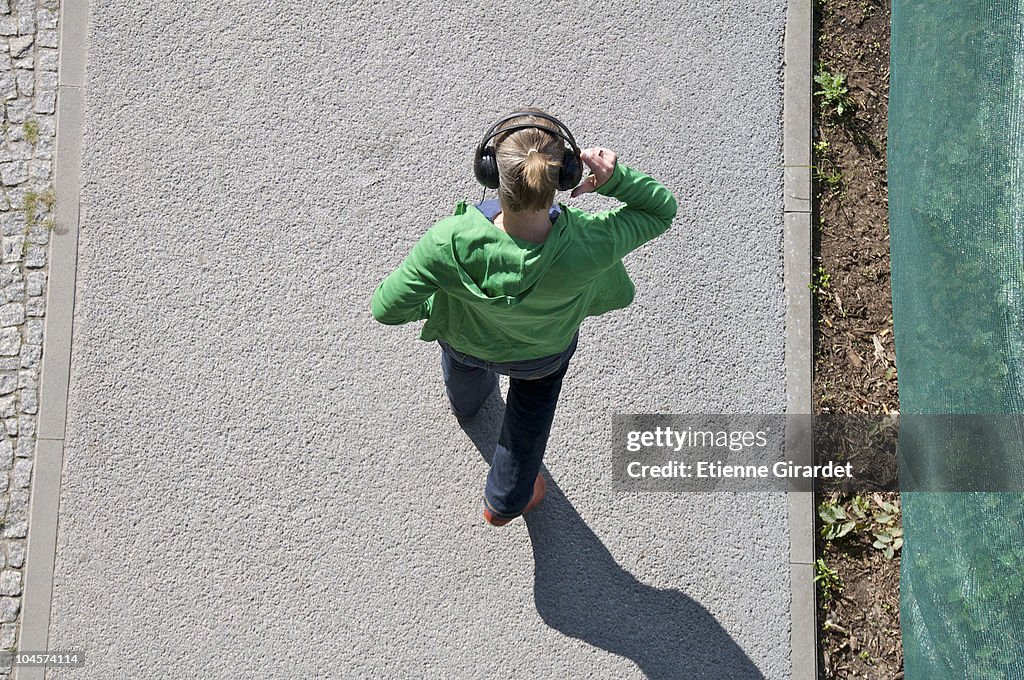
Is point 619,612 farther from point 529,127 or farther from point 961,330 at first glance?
point 529,127

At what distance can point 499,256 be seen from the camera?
2535mm

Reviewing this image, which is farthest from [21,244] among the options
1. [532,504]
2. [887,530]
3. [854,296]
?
[887,530]

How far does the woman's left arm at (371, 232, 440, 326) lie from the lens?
8.77ft

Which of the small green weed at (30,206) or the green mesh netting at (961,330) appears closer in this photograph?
the green mesh netting at (961,330)

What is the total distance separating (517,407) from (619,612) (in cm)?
135

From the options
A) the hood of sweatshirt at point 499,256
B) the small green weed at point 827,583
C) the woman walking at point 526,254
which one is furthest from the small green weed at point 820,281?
the hood of sweatshirt at point 499,256

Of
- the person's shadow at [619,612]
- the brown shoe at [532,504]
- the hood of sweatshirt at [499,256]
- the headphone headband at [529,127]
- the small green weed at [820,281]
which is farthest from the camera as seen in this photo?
the small green weed at [820,281]

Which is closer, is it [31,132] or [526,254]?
[526,254]

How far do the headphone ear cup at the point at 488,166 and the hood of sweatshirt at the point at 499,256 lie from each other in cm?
11

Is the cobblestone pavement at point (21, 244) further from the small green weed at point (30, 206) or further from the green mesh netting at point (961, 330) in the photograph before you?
the green mesh netting at point (961, 330)

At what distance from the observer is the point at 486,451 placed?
4.37 m

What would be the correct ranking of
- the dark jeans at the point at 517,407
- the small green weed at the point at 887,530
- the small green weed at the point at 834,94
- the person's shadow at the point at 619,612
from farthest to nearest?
the small green weed at the point at 834,94
the small green weed at the point at 887,530
the person's shadow at the point at 619,612
the dark jeans at the point at 517,407

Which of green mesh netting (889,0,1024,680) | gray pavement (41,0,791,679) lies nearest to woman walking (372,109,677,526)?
gray pavement (41,0,791,679)

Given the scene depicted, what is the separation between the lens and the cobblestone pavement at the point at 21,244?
431 cm
